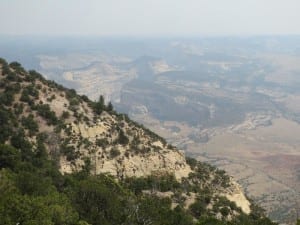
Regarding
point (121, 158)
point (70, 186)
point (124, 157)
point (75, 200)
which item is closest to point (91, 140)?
point (121, 158)

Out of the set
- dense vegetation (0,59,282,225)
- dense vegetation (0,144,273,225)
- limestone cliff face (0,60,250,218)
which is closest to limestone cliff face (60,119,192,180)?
limestone cliff face (0,60,250,218)

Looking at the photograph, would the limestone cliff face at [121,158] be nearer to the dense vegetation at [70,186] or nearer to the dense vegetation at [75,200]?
the dense vegetation at [70,186]

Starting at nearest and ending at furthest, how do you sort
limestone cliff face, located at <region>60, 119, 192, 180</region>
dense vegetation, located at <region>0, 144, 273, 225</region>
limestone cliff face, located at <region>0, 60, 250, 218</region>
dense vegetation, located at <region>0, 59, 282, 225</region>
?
dense vegetation, located at <region>0, 144, 273, 225</region> → dense vegetation, located at <region>0, 59, 282, 225</region> → limestone cliff face, located at <region>0, 60, 250, 218</region> → limestone cliff face, located at <region>60, 119, 192, 180</region>

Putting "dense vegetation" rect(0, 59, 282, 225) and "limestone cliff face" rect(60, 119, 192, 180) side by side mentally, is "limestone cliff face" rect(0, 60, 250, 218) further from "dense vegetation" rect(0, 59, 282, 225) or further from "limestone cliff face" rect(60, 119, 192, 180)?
"dense vegetation" rect(0, 59, 282, 225)

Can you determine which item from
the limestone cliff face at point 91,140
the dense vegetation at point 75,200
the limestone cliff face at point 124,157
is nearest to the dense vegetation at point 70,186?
the dense vegetation at point 75,200

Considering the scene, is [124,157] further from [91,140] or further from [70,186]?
[70,186]

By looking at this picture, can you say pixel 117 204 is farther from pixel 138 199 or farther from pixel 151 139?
pixel 151 139

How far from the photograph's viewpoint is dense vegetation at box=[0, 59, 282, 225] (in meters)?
34.1

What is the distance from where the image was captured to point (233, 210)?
50719 millimetres

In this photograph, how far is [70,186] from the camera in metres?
43.5

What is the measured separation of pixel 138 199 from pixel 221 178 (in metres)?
20.3

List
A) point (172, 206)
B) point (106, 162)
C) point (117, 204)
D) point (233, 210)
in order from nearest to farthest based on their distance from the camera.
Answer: point (117, 204) → point (172, 206) → point (233, 210) → point (106, 162)

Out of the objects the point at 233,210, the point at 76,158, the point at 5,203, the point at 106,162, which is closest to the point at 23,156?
the point at 76,158

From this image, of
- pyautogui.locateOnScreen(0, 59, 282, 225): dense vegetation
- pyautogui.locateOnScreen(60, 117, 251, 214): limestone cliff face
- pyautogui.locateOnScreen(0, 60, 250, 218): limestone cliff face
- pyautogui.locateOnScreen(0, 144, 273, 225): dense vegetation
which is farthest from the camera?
pyautogui.locateOnScreen(60, 117, 251, 214): limestone cliff face
